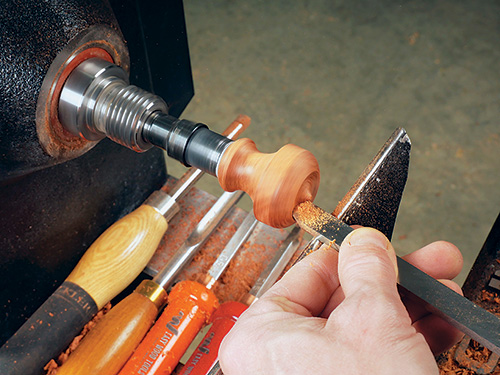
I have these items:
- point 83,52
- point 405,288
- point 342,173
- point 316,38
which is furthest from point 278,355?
point 316,38

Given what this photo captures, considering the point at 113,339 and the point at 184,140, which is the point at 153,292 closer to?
the point at 113,339

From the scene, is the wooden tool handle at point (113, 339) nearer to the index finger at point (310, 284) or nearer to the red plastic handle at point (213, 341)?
the red plastic handle at point (213, 341)

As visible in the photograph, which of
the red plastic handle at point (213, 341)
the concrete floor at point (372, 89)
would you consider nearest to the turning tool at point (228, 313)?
the red plastic handle at point (213, 341)

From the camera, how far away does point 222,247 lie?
90 cm

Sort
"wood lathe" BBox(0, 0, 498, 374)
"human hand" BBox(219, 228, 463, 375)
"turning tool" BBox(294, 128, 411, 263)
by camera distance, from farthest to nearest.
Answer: "turning tool" BBox(294, 128, 411, 263) → "wood lathe" BBox(0, 0, 498, 374) → "human hand" BBox(219, 228, 463, 375)

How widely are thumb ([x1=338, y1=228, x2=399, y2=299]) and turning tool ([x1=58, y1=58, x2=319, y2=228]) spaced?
8 cm

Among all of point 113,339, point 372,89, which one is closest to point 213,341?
point 113,339

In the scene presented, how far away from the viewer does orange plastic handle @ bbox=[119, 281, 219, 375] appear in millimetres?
705

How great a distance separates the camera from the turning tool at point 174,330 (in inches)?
27.8

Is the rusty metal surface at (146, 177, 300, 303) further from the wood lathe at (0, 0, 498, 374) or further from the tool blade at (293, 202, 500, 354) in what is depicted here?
the tool blade at (293, 202, 500, 354)

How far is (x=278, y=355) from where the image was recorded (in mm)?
467

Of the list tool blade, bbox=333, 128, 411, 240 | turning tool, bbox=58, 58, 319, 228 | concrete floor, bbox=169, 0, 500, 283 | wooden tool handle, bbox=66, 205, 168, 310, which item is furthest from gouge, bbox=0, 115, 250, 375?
concrete floor, bbox=169, 0, 500, 283

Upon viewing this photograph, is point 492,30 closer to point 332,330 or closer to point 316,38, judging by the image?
point 316,38

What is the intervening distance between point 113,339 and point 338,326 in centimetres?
39
